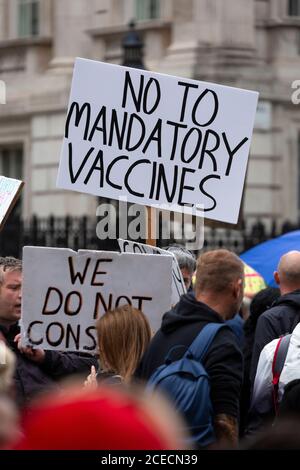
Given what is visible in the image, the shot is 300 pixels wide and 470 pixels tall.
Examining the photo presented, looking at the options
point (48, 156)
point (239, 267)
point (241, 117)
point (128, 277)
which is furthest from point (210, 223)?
point (48, 156)

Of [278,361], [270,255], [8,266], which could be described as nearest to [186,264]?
[8,266]

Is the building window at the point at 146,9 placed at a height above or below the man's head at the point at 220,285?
below

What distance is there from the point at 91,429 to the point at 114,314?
2897mm

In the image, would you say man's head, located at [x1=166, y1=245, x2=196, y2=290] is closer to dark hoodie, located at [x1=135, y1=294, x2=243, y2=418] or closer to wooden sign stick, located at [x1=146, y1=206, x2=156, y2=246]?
wooden sign stick, located at [x1=146, y1=206, x2=156, y2=246]

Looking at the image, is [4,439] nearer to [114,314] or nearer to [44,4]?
[114,314]

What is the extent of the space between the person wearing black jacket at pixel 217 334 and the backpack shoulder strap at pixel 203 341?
0.02 metres

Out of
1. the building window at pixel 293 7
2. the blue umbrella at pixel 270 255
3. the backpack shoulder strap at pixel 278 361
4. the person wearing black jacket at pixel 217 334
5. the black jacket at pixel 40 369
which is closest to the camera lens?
the person wearing black jacket at pixel 217 334

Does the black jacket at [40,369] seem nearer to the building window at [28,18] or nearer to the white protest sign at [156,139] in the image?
the white protest sign at [156,139]

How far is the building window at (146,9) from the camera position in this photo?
79.4ft

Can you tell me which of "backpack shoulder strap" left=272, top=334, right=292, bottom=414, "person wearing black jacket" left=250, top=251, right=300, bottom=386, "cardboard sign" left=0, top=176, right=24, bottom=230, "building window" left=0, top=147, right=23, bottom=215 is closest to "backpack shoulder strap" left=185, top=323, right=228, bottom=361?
"backpack shoulder strap" left=272, top=334, right=292, bottom=414

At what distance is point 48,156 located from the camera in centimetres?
2427

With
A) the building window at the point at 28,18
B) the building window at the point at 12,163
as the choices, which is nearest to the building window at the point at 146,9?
the building window at the point at 28,18

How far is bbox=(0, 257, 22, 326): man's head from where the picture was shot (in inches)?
267
